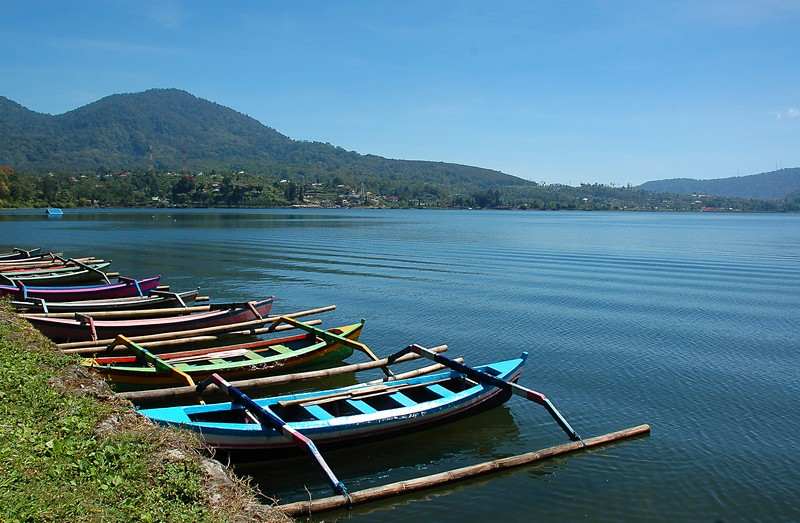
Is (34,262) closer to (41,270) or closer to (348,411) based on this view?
(41,270)

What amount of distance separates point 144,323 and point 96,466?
13.2m

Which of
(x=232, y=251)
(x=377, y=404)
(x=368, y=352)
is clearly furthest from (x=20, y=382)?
(x=232, y=251)

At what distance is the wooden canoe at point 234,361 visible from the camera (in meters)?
14.0

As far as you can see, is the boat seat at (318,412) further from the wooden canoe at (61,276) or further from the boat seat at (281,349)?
the wooden canoe at (61,276)

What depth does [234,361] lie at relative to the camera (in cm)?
1591

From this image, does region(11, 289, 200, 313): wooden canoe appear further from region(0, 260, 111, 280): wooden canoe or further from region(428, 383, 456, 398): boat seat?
region(428, 383, 456, 398): boat seat

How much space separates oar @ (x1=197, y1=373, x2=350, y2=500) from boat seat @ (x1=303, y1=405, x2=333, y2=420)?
950 mm

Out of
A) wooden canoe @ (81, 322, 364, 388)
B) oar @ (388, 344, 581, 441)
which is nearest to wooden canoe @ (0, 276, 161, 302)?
wooden canoe @ (81, 322, 364, 388)

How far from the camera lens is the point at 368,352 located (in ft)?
51.4

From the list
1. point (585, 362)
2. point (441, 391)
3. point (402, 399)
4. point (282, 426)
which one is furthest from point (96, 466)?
point (585, 362)

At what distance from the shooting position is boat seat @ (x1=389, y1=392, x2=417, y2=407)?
12461 millimetres

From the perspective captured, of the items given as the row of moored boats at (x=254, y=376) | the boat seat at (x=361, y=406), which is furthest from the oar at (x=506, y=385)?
the boat seat at (x=361, y=406)

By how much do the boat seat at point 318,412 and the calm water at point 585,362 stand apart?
77cm

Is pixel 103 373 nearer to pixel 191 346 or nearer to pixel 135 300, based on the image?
pixel 191 346
